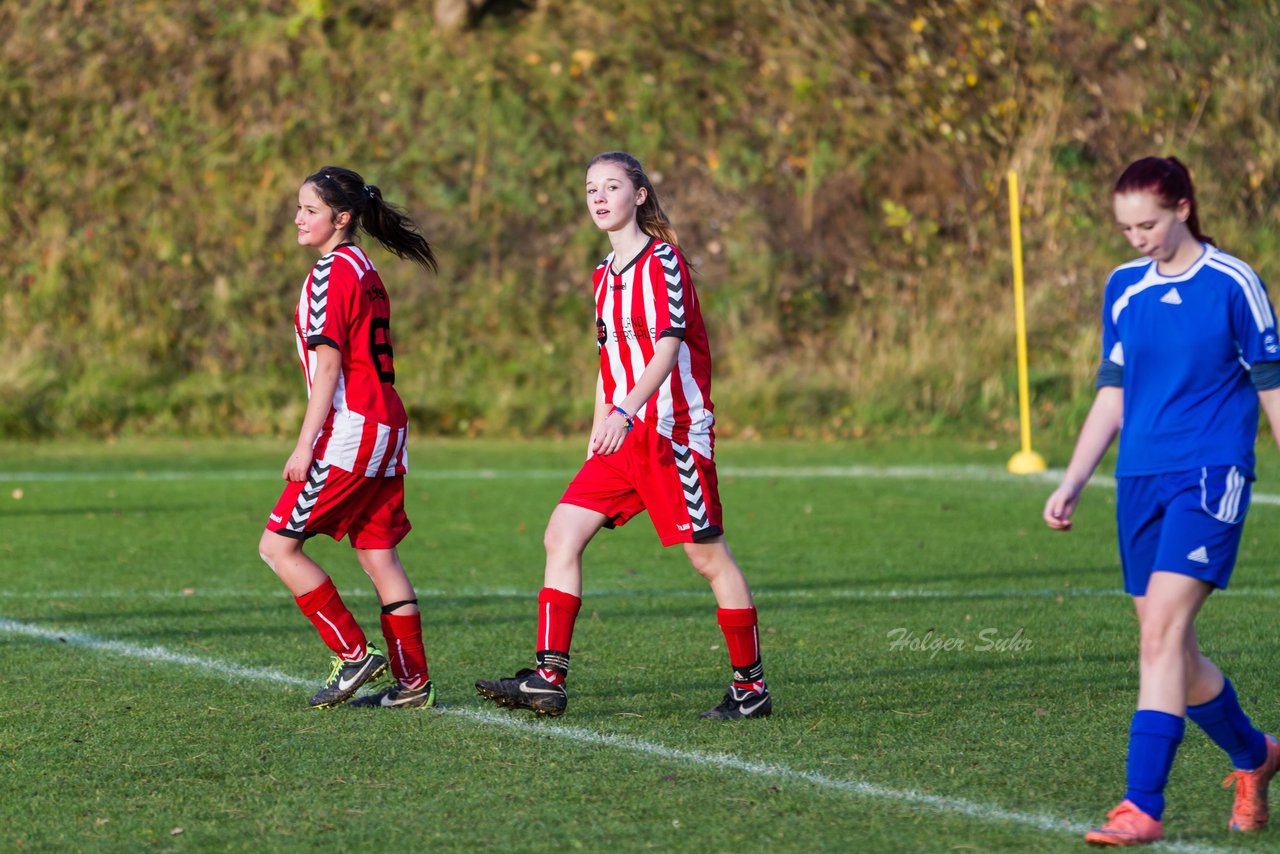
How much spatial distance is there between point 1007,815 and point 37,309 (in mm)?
16580

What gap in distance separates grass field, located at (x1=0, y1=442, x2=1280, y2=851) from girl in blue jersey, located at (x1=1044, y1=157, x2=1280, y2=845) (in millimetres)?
325

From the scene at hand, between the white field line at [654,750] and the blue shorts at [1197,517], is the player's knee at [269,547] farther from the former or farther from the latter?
the blue shorts at [1197,517]

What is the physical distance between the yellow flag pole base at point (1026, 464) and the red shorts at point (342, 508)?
879 centimetres

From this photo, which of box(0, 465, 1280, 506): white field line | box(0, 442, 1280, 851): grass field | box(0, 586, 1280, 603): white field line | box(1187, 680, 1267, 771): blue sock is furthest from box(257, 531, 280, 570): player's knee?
box(0, 465, 1280, 506): white field line

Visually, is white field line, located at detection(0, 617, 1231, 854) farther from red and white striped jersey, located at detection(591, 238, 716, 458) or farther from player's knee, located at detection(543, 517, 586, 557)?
red and white striped jersey, located at detection(591, 238, 716, 458)

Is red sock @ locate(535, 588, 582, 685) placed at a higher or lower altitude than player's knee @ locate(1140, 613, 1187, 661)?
lower

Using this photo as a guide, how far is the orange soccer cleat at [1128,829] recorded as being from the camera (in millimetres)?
3945

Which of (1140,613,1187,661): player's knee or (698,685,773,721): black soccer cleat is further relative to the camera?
(698,685,773,721): black soccer cleat

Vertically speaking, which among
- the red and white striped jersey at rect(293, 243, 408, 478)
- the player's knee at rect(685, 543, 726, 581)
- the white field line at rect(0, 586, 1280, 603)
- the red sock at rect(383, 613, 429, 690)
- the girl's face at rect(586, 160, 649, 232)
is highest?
the girl's face at rect(586, 160, 649, 232)

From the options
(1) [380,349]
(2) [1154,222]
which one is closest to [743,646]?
(1) [380,349]

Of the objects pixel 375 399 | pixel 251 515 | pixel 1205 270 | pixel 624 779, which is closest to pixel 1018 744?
pixel 624 779

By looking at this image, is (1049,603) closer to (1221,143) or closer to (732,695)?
(732,695)

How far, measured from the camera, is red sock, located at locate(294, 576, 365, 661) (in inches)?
225

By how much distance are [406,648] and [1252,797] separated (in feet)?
9.16
